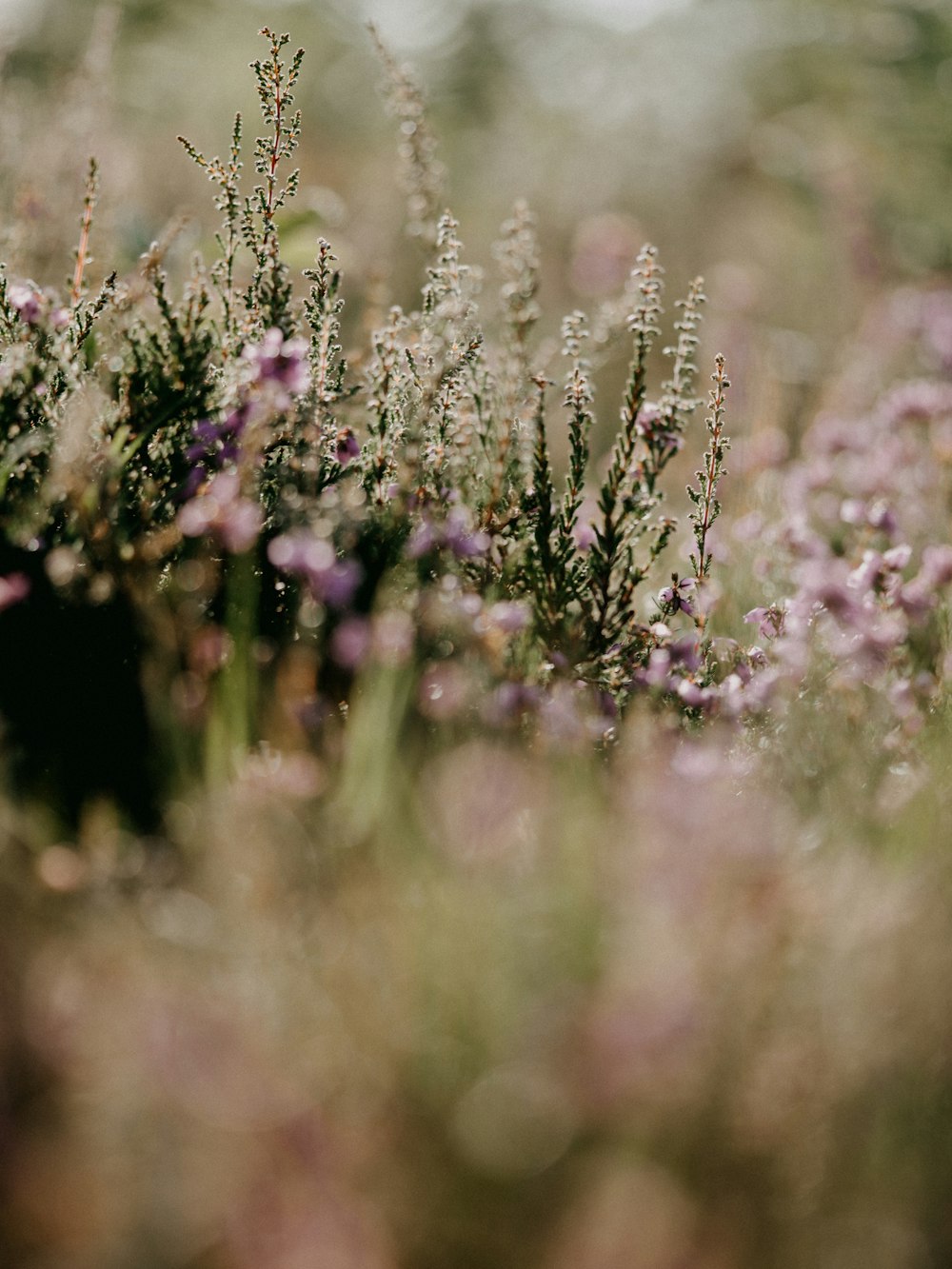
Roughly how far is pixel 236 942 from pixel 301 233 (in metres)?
3.04

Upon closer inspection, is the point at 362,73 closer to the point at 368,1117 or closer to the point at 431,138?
the point at 431,138

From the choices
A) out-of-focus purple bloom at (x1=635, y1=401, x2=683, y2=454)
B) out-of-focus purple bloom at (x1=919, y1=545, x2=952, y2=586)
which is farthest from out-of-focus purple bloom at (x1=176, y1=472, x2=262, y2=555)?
→ out-of-focus purple bloom at (x1=919, y1=545, x2=952, y2=586)

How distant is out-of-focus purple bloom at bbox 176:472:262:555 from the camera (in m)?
1.64

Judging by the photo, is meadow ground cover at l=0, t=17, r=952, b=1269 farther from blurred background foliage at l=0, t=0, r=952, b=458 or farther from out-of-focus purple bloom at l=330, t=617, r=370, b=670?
blurred background foliage at l=0, t=0, r=952, b=458

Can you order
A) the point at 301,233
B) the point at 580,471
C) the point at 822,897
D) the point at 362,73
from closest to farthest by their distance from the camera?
the point at 822,897
the point at 580,471
the point at 301,233
the point at 362,73

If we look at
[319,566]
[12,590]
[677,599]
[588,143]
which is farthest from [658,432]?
[588,143]

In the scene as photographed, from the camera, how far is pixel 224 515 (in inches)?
67.1

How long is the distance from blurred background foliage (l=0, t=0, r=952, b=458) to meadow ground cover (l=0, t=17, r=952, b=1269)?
730mm

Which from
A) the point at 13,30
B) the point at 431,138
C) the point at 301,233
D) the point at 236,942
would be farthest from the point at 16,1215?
the point at 13,30

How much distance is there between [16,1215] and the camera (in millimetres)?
1049

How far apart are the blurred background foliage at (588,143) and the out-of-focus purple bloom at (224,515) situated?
0.94m

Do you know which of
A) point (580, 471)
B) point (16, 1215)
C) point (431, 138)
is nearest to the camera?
point (16, 1215)

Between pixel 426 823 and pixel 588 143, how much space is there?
1081 centimetres

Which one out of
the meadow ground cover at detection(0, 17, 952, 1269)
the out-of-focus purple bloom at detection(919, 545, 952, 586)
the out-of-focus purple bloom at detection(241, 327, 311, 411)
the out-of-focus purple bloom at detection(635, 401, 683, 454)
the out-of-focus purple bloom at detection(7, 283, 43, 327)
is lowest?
the meadow ground cover at detection(0, 17, 952, 1269)
